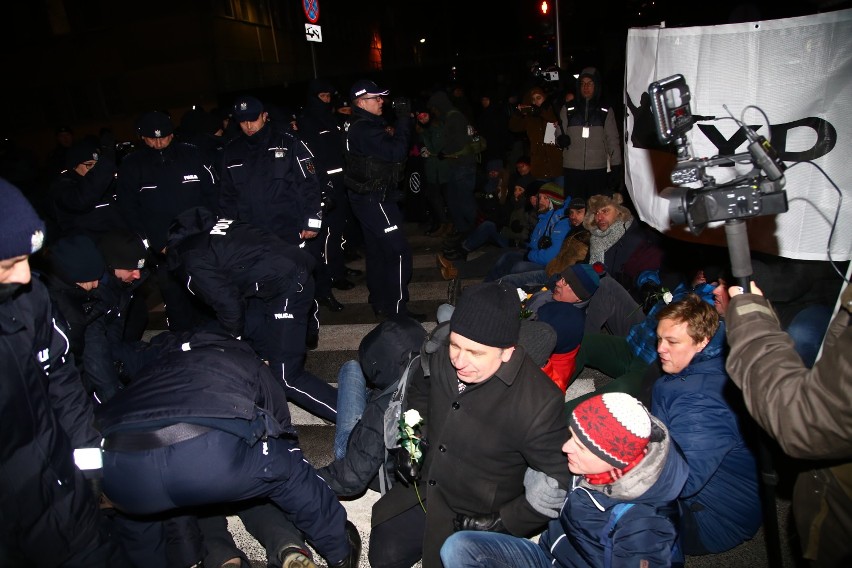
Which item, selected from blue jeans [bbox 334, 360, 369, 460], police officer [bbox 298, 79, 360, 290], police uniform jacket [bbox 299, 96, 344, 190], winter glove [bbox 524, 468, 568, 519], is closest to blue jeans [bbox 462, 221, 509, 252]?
police officer [bbox 298, 79, 360, 290]

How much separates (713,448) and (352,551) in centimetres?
188

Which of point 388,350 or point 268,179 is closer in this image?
point 388,350

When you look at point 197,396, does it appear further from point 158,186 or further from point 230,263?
point 158,186

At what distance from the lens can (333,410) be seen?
12.7ft

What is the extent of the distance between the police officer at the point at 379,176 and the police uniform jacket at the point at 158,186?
61.4 inches

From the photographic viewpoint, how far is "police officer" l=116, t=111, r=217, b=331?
5.05m

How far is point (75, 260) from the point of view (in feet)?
9.56

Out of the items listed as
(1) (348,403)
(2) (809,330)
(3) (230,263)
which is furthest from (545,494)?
(3) (230,263)

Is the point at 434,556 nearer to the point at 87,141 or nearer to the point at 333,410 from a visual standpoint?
the point at 333,410

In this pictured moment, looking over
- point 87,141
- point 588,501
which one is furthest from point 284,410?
point 87,141

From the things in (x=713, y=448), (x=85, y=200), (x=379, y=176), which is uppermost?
(x=85, y=200)

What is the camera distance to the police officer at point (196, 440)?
2.13 meters

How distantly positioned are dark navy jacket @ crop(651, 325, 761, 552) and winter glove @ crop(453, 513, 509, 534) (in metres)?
0.84

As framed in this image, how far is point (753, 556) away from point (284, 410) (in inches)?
101
